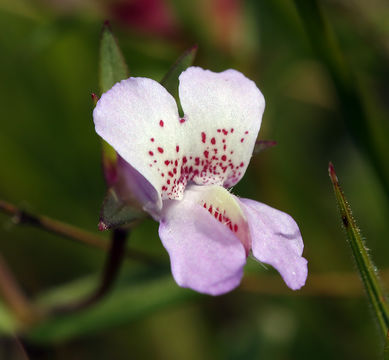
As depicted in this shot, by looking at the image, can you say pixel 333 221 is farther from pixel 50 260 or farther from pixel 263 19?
pixel 50 260

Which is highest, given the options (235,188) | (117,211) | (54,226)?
(117,211)

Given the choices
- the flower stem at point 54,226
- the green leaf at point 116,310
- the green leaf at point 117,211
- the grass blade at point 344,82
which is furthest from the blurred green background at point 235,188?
the green leaf at point 117,211

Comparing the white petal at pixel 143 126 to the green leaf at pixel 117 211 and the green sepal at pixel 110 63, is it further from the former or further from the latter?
the green sepal at pixel 110 63

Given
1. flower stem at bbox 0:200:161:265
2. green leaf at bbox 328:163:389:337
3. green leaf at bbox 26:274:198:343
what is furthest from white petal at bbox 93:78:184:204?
green leaf at bbox 26:274:198:343

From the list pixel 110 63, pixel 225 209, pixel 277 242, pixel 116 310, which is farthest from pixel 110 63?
pixel 116 310

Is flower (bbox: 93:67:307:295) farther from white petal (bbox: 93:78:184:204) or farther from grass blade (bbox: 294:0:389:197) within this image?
grass blade (bbox: 294:0:389:197)

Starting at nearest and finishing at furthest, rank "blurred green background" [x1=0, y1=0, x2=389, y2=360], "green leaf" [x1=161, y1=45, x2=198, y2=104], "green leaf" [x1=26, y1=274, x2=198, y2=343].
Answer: "green leaf" [x1=161, y1=45, x2=198, y2=104] < "green leaf" [x1=26, y1=274, x2=198, y2=343] < "blurred green background" [x1=0, y1=0, x2=389, y2=360]

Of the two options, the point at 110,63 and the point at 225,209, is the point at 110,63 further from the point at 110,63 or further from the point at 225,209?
the point at 225,209
